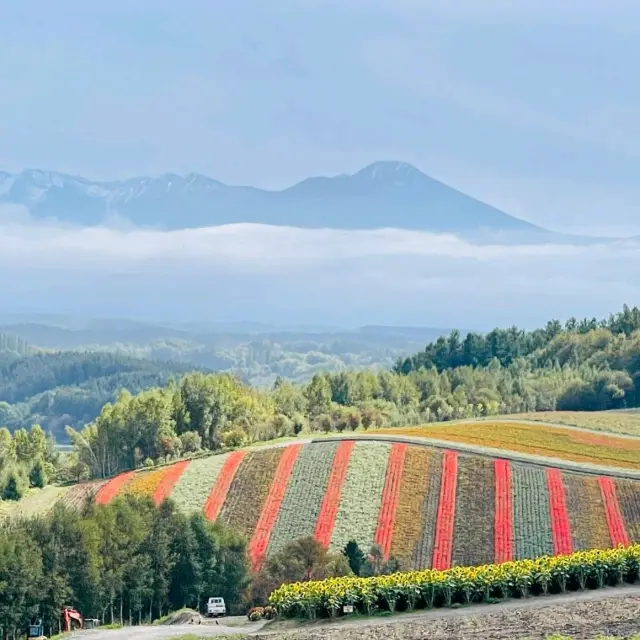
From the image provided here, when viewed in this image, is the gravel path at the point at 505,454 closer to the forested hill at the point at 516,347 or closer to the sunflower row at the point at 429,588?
the sunflower row at the point at 429,588

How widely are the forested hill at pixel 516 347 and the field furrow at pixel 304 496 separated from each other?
5418cm

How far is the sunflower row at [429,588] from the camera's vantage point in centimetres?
2642

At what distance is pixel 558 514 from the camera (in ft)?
153

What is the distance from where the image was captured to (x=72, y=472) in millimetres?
66312

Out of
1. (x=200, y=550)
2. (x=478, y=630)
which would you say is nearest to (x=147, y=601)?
(x=200, y=550)

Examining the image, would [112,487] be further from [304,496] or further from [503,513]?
[503,513]

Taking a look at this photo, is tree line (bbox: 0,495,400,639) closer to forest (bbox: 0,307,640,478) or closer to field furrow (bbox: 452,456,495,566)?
field furrow (bbox: 452,456,495,566)

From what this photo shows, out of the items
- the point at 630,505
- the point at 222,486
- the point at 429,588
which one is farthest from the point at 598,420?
the point at 429,588

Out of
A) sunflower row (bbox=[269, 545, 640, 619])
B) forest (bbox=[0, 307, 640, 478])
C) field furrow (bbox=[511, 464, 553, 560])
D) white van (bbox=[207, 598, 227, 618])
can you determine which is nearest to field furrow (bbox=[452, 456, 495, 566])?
field furrow (bbox=[511, 464, 553, 560])

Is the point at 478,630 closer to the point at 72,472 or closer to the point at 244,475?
the point at 244,475

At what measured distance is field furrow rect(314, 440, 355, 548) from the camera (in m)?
45.9

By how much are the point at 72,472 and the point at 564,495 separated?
29545 millimetres

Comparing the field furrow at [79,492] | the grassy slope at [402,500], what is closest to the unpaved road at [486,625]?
the grassy slope at [402,500]

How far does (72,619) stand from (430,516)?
1776 centimetres
